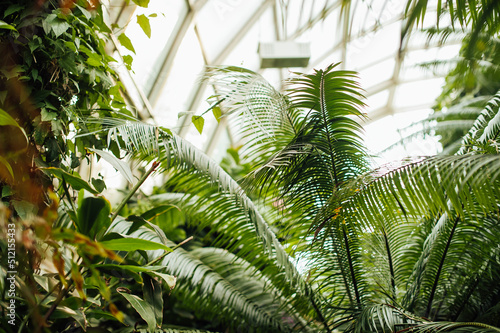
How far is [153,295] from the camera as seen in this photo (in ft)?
6.20

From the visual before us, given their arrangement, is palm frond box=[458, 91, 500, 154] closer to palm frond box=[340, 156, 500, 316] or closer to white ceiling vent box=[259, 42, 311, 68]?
palm frond box=[340, 156, 500, 316]

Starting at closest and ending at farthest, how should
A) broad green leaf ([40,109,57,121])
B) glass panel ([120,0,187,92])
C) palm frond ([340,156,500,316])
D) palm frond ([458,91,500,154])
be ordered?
palm frond ([340,156,500,316]), broad green leaf ([40,109,57,121]), palm frond ([458,91,500,154]), glass panel ([120,0,187,92])

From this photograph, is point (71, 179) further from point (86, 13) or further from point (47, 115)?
point (86, 13)

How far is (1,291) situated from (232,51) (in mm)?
5789

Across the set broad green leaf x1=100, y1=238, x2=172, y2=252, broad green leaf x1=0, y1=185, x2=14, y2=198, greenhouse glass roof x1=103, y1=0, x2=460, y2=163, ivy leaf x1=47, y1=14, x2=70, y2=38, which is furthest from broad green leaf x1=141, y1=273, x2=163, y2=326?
greenhouse glass roof x1=103, y1=0, x2=460, y2=163

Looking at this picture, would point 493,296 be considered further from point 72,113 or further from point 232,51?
point 232,51

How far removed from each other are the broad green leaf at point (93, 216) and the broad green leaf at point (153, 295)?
16.5 inches

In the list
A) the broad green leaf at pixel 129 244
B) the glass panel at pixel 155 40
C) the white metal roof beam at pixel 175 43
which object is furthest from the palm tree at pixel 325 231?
the white metal roof beam at pixel 175 43

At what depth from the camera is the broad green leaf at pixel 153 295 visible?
1848 mm

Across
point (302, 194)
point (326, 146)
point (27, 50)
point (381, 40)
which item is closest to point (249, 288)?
point (302, 194)

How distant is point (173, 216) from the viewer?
15.4ft

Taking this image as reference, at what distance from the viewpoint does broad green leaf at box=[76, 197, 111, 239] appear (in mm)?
1528

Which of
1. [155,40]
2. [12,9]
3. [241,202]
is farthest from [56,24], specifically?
[155,40]

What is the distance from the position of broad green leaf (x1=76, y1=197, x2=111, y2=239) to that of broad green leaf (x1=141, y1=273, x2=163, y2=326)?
1.38 ft
